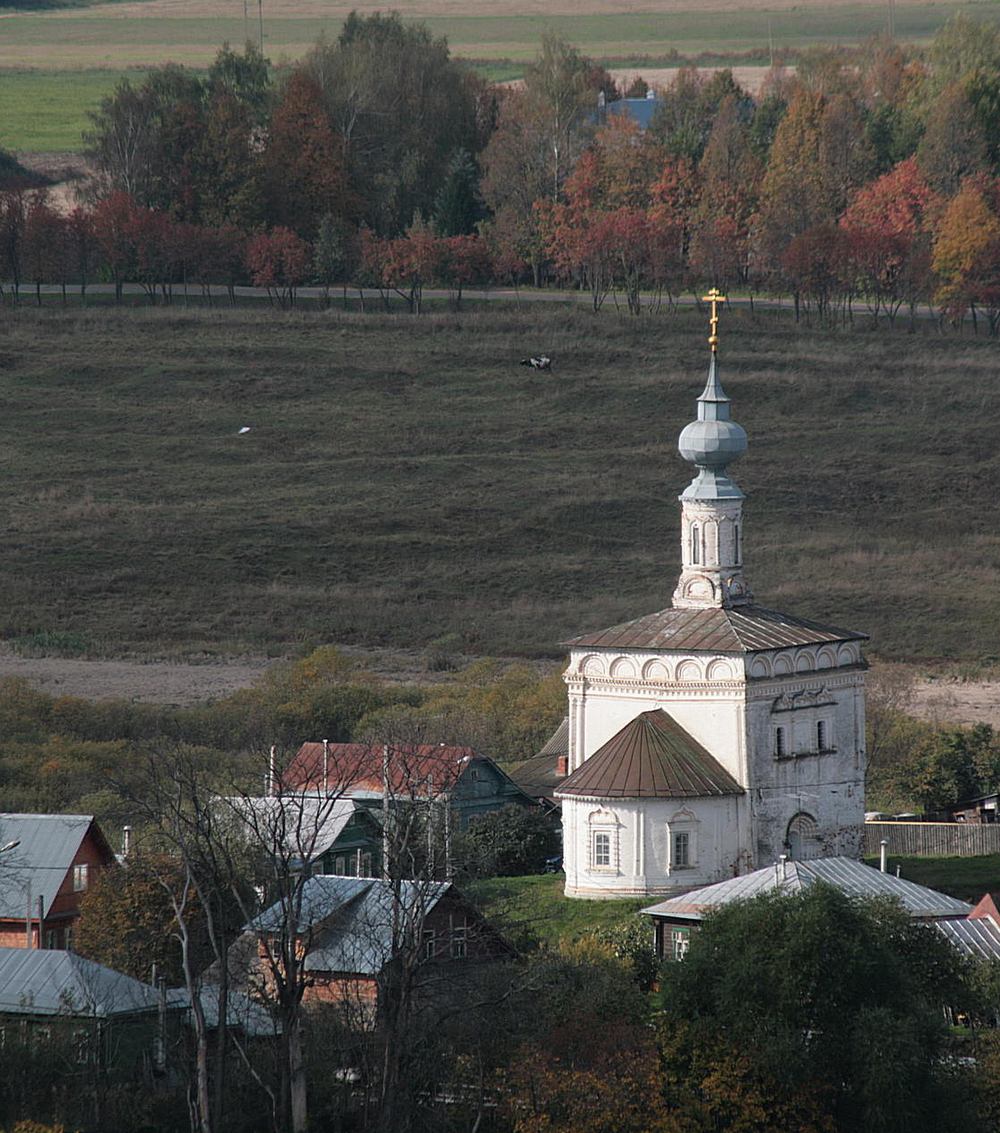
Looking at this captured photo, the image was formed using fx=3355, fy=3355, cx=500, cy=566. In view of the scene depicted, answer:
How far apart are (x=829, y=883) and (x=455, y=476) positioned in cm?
4000

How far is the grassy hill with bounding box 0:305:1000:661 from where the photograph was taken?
6931 centimetres

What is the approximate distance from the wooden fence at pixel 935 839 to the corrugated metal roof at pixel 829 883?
4727mm

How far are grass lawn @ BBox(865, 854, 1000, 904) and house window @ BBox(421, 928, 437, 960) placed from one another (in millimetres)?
8793

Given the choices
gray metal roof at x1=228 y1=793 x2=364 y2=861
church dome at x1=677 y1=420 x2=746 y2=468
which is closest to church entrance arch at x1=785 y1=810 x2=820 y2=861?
church dome at x1=677 y1=420 x2=746 y2=468

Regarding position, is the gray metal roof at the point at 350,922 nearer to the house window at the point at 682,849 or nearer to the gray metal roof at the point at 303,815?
the gray metal roof at the point at 303,815

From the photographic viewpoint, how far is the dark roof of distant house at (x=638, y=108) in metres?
114

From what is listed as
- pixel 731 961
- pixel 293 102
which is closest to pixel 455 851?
pixel 731 961

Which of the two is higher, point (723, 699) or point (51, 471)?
point (51, 471)

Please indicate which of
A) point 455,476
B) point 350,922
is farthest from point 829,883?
point 455,476

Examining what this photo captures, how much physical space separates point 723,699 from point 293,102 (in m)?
62.5

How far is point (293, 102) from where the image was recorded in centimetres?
10431

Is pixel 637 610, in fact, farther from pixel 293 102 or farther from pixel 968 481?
pixel 293 102

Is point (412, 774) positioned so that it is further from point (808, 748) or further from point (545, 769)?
point (545, 769)

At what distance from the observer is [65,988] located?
3594 cm
